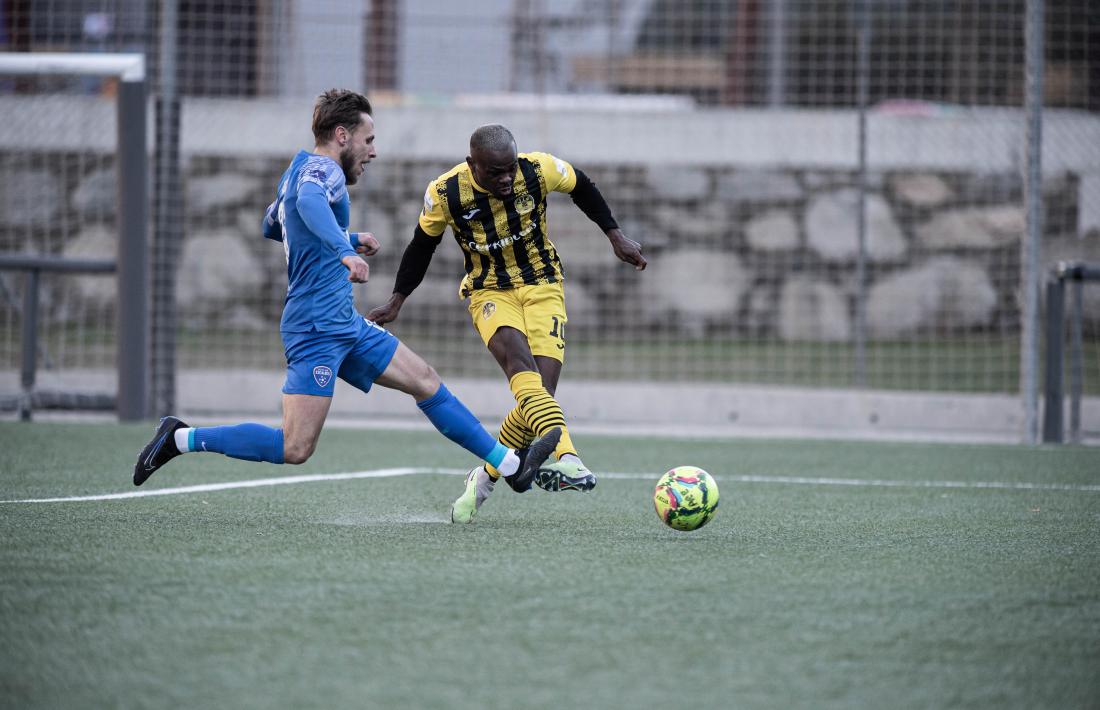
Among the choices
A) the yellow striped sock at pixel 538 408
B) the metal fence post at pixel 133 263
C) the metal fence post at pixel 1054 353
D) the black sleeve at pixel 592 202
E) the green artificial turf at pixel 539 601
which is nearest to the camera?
the green artificial turf at pixel 539 601

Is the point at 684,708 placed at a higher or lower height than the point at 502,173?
lower

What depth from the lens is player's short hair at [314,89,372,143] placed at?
5.18m

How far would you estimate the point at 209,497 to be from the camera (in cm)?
584

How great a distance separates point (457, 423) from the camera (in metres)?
5.23

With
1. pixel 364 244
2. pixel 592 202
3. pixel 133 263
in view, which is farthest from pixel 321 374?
pixel 133 263

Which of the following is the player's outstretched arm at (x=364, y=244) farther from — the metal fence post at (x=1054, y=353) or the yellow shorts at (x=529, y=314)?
the metal fence post at (x=1054, y=353)

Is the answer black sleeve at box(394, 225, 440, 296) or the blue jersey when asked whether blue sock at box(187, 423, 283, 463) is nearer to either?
the blue jersey

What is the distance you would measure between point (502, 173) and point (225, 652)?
9.83 ft

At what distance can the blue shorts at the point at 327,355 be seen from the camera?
5.06 metres

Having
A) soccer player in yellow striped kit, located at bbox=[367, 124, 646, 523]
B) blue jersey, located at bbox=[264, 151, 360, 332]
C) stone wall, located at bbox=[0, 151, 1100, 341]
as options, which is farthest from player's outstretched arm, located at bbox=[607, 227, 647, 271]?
stone wall, located at bbox=[0, 151, 1100, 341]

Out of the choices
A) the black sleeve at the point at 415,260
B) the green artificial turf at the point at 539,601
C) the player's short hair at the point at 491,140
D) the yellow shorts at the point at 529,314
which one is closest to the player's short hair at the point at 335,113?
the player's short hair at the point at 491,140

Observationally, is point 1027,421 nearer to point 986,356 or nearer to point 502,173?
point 986,356

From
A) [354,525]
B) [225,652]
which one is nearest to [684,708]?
[225,652]

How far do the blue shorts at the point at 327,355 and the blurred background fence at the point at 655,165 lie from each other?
6.21 meters
